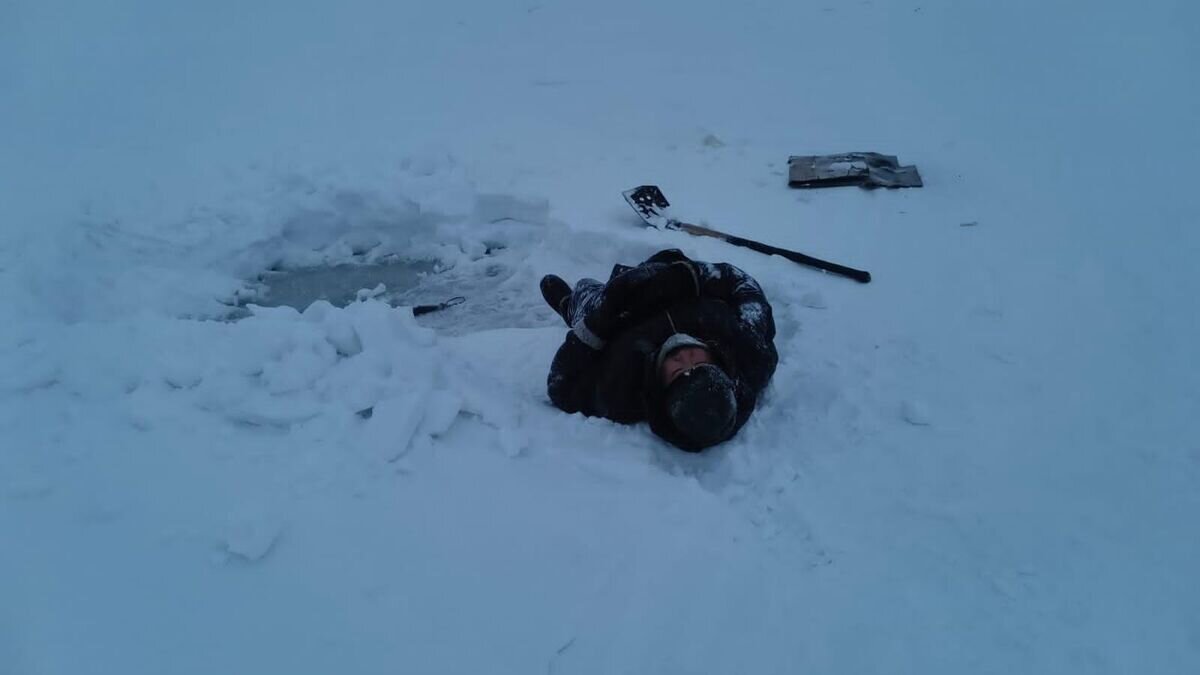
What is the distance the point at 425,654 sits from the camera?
2062 mm

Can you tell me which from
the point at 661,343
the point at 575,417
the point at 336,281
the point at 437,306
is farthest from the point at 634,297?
the point at 336,281

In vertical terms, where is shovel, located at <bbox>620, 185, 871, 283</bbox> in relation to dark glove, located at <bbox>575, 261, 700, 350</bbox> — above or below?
below

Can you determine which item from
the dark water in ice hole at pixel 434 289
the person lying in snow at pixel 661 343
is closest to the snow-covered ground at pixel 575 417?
the dark water in ice hole at pixel 434 289

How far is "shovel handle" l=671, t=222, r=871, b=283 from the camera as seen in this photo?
12.9ft

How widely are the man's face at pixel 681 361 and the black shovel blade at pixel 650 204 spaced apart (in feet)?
5.41

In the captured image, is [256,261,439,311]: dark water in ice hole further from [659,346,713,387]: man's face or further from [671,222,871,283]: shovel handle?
[659,346,713,387]: man's face

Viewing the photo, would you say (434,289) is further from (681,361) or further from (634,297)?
(681,361)

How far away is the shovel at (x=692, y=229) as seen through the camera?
3973 mm

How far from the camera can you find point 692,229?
4398mm

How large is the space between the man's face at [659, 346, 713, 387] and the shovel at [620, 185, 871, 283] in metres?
1.37

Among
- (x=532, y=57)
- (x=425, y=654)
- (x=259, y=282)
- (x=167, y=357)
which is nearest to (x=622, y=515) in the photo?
(x=425, y=654)

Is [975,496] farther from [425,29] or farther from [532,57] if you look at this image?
[425,29]

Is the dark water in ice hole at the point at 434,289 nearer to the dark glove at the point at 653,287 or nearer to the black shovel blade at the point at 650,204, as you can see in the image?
the black shovel blade at the point at 650,204

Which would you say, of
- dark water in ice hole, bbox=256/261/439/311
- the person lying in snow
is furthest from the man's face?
dark water in ice hole, bbox=256/261/439/311
